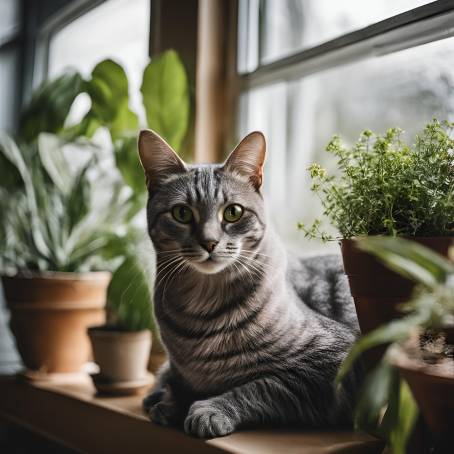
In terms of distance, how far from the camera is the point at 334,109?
1.45m

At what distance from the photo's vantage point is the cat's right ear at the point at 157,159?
1.14 meters

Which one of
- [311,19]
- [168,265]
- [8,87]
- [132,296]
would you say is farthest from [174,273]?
[8,87]

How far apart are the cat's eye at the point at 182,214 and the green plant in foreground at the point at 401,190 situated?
0.26 metres

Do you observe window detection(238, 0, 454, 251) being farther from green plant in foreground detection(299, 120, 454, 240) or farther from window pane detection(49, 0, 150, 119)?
window pane detection(49, 0, 150, 119)

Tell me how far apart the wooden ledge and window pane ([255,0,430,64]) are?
963 millimetres

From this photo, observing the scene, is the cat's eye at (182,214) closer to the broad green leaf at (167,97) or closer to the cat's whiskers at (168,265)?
the cat's whiskers at (168,265)

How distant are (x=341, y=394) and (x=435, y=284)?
461mm

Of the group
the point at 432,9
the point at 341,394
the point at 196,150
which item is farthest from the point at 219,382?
the point at 432,9

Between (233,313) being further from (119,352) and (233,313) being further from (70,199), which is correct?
(70,199)

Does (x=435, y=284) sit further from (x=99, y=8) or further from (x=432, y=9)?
(x=99, y=8)

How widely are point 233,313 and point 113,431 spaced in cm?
46

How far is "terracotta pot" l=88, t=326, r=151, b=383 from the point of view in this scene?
1.38 metres

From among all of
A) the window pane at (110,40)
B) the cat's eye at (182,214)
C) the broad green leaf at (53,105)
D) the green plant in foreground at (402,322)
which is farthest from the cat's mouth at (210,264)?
the window pane at (110,40)

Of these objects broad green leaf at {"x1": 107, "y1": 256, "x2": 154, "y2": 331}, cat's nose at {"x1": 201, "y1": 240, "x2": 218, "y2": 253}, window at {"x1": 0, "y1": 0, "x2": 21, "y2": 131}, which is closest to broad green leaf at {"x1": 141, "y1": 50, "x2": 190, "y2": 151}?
broad green leaf at {"x1": 107, "y1": 256, "x2": 154, "y2": 331}
